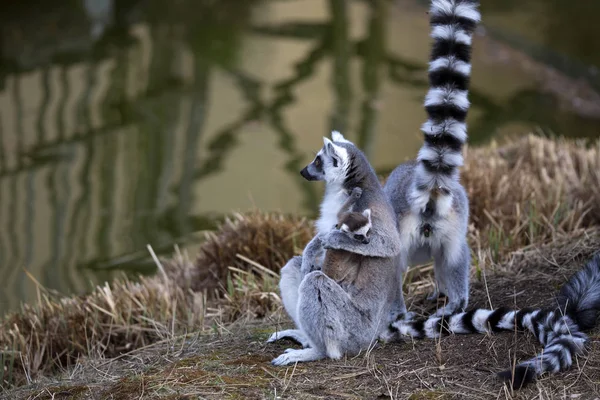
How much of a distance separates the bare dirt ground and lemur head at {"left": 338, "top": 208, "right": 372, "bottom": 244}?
1.70 feet

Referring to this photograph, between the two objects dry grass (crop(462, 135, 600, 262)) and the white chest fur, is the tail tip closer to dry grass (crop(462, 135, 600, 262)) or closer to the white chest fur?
the white chest fur

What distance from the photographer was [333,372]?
360 cm

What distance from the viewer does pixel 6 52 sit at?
410 inches

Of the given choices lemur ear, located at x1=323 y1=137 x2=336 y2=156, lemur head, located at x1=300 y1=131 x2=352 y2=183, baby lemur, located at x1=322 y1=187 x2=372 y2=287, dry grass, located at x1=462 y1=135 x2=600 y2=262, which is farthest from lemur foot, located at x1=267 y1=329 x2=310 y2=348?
dry grass, located at x1=462 y1=135 x2=600 y2=262

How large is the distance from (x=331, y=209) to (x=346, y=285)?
0.38 metres

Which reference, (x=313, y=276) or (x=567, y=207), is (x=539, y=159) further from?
(x=313, y=276)

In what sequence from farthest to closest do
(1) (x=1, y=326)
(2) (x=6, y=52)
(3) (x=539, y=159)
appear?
1. (2) (x=6, y=52)
2. (3) (x=539, y=159)
3. (1) (x=1, y=326)

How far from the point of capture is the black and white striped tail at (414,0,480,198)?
3.83m

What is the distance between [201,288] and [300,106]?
442 centimetres

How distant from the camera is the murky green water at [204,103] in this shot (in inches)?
307

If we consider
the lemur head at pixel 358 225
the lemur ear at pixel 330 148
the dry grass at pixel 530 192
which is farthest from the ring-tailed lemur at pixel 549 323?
the dry grass at pixel 530 192

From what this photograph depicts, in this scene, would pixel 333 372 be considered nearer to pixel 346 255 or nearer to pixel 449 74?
pixel 346 255

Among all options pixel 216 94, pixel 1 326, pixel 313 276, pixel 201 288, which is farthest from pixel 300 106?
pixel 313 276

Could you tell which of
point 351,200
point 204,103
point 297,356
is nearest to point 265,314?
point 297,356
